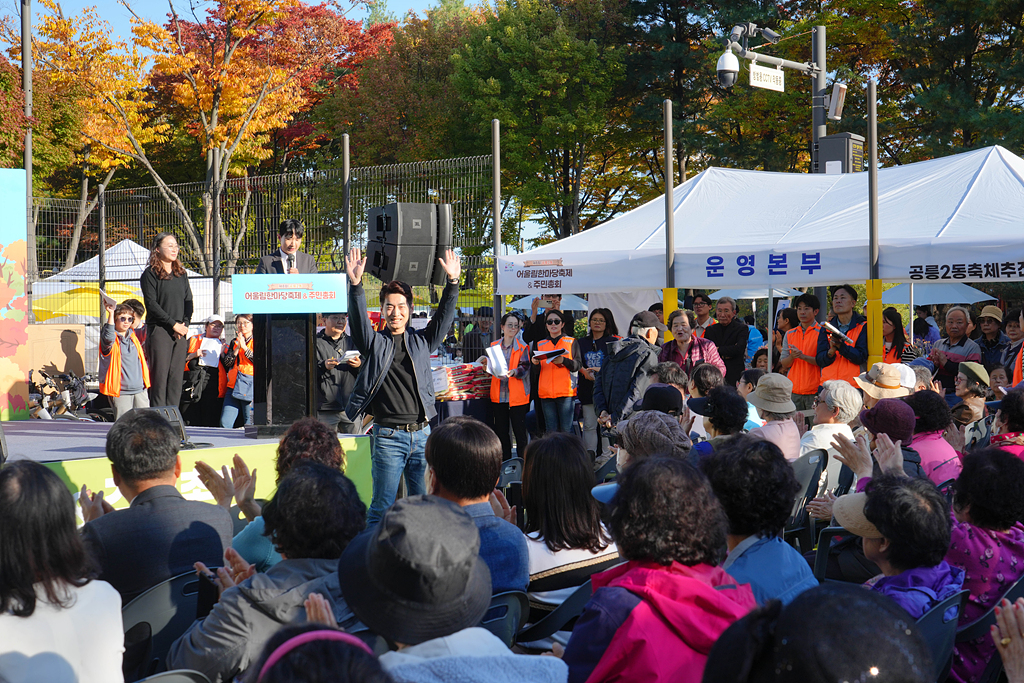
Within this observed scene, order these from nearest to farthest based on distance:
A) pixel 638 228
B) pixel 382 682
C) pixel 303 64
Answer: pixel 382 682 → pixel 638 228 → pixel 303 64

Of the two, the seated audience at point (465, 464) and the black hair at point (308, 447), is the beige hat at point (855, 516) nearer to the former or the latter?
the seated audience at point (465, 464)

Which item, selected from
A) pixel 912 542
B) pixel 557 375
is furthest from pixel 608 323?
pixel 912 542

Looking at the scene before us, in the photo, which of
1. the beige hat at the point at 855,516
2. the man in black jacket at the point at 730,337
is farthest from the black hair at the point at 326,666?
the man in black jacket at the point at 730,337

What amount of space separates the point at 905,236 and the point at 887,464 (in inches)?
205

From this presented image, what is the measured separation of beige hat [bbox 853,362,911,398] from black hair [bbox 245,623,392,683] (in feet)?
17.1

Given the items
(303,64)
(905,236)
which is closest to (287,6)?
(303,64)

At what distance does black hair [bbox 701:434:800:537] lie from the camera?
8.48ft

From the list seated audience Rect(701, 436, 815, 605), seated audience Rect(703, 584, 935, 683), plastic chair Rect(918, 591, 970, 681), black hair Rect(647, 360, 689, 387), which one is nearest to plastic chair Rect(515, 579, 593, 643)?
seated audience Rect(701, 436, 815, 605)

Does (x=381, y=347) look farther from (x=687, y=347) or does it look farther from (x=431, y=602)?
(x=431, y=602)

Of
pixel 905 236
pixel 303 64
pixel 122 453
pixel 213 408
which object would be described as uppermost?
pixel 303 64

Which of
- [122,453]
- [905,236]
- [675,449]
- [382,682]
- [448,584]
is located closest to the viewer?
[382,682]

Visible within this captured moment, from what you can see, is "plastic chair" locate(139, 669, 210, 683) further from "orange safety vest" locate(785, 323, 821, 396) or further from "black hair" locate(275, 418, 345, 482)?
"orange safety vest" locate(785, 323, 821, 396)

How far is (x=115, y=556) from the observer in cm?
277

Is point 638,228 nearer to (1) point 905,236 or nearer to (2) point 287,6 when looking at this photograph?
(1) point 905,236
